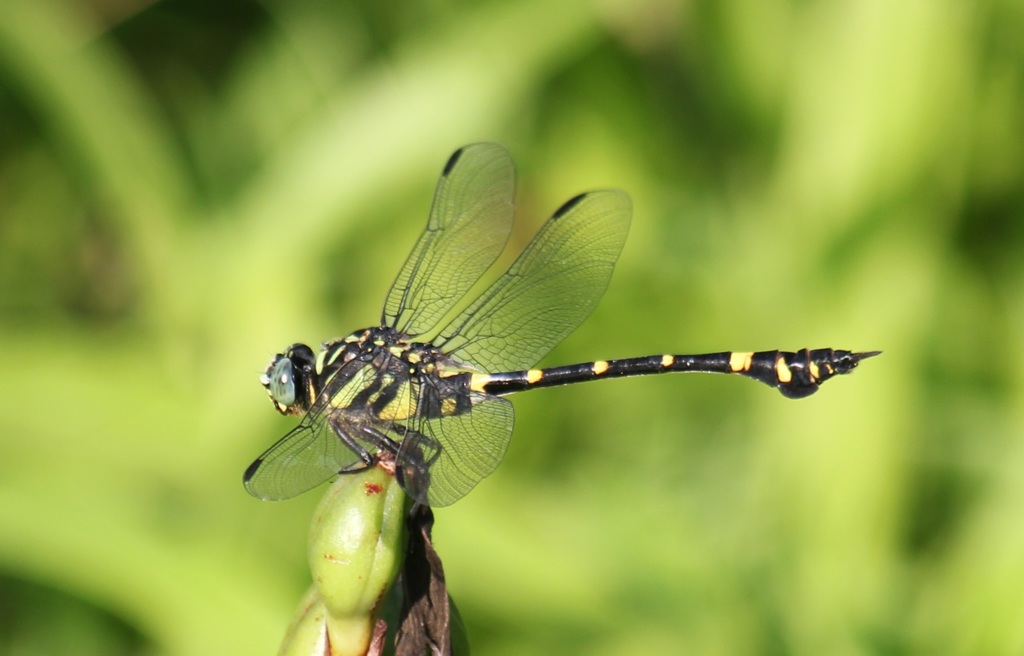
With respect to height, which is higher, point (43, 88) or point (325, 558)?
point (43, 88)

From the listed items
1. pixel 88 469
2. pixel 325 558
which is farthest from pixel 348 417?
pixel 88 469

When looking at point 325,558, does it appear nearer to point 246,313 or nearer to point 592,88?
point 246,313

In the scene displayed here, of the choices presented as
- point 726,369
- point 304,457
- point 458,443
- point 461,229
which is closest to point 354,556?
point 304,457

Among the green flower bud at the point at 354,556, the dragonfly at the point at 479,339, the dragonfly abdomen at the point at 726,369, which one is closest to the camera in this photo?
the green flower bud at the point at 354,556

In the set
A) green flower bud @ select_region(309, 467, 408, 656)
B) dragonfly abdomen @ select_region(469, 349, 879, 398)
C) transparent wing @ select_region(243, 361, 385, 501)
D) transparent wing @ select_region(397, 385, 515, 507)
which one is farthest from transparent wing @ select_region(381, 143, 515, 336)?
green flower bud @ select_region(309, 467, 408, 656)

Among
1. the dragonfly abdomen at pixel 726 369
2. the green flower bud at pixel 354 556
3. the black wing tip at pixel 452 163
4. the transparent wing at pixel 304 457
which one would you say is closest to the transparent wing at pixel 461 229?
the black wing tip at pixel 452 163

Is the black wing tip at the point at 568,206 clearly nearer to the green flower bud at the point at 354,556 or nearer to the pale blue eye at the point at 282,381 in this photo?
the pale blue eye at the point at 282,381
